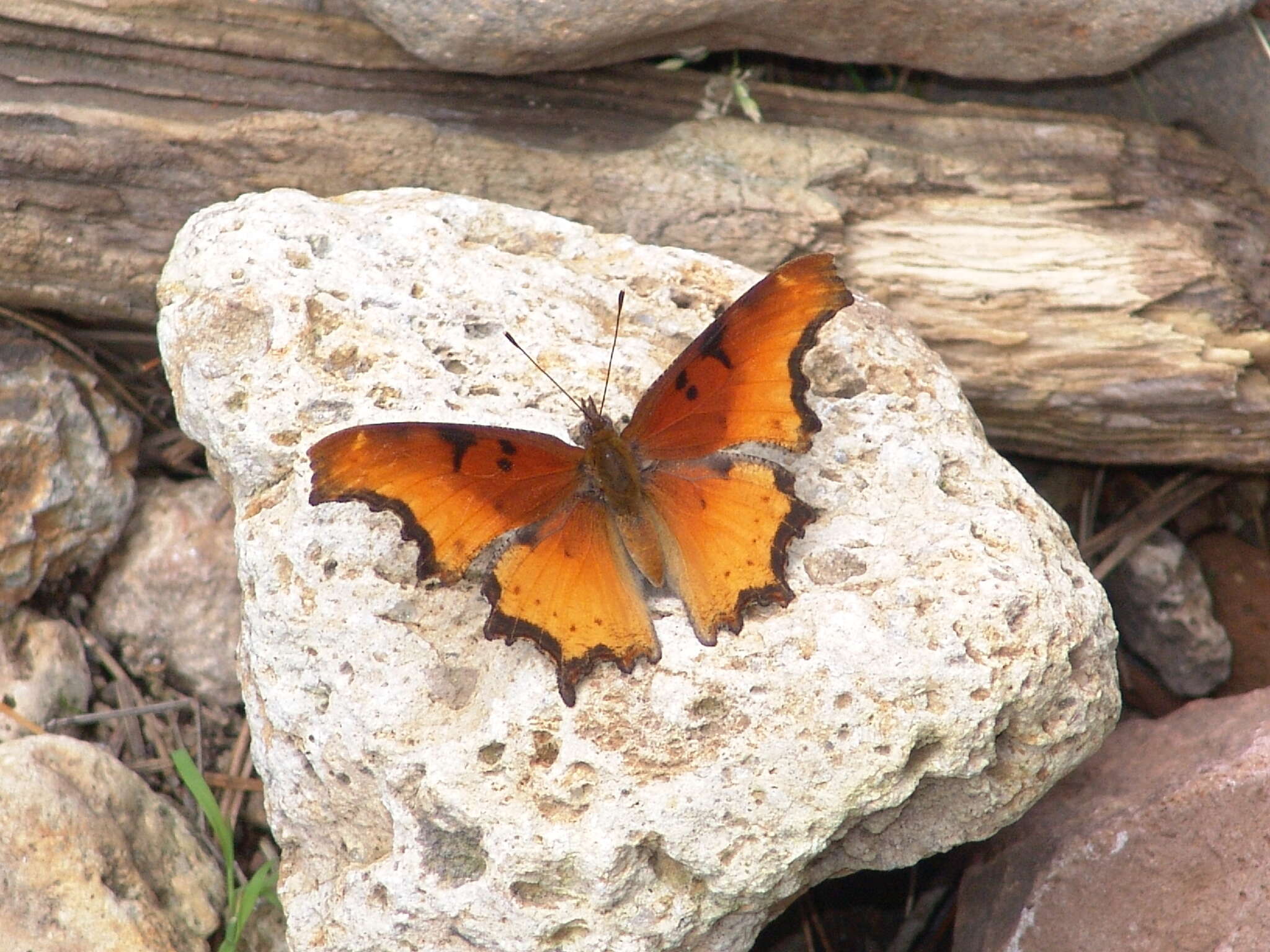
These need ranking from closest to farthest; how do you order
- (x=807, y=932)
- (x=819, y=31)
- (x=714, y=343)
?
1. (x=714, y=343)
2. (x=807, y=932)
3. (x=819, y=31)

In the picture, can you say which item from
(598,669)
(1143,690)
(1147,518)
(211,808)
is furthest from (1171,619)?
(211,808)

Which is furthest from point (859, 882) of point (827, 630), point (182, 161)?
point (182, 161)

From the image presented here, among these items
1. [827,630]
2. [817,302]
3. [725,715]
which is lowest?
[725,715]

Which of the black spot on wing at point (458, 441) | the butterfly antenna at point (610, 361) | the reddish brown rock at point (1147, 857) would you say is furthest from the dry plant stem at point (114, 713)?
the reddish brown rock at point (1147, 857)

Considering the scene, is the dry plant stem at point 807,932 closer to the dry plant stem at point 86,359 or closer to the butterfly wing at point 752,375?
the butterfly wing at point 752,375

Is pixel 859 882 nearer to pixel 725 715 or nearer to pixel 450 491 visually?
pixel 725 715

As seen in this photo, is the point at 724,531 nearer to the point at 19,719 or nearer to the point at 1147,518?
the point at 19,719
